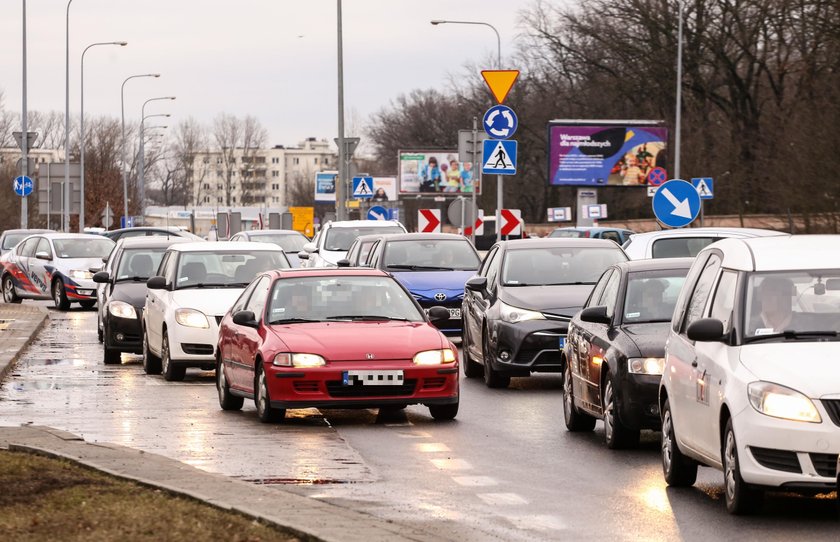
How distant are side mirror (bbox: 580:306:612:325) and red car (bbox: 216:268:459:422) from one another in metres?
1.94

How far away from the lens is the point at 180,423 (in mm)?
15219

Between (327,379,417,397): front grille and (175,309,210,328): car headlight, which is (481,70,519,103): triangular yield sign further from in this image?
(327,379,417,397): front grille

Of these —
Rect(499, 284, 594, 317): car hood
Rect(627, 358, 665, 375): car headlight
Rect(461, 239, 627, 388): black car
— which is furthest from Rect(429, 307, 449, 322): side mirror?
Rect(627, 358, 665, 375): car headlight

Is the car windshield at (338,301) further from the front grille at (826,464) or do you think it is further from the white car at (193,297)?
the front grille at (826,464)

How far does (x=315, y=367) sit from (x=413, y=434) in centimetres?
103

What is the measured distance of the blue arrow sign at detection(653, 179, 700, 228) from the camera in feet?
83.0

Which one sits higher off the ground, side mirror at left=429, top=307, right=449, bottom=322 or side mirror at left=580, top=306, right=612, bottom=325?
side mirror at left=580, top=306, right=612, bottom=325

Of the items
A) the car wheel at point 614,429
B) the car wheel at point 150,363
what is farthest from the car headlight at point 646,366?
the car wheel at point 150,363

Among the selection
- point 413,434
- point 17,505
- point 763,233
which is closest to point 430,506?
point 17,505

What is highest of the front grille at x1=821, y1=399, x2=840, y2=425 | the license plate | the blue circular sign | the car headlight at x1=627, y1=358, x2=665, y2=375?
the blue circular sign

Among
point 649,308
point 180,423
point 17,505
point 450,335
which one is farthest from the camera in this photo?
point 450,335

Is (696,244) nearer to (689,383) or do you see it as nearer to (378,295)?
(378,295)

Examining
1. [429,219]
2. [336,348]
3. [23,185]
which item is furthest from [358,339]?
[23,185]

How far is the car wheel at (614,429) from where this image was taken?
13062 millimetres
